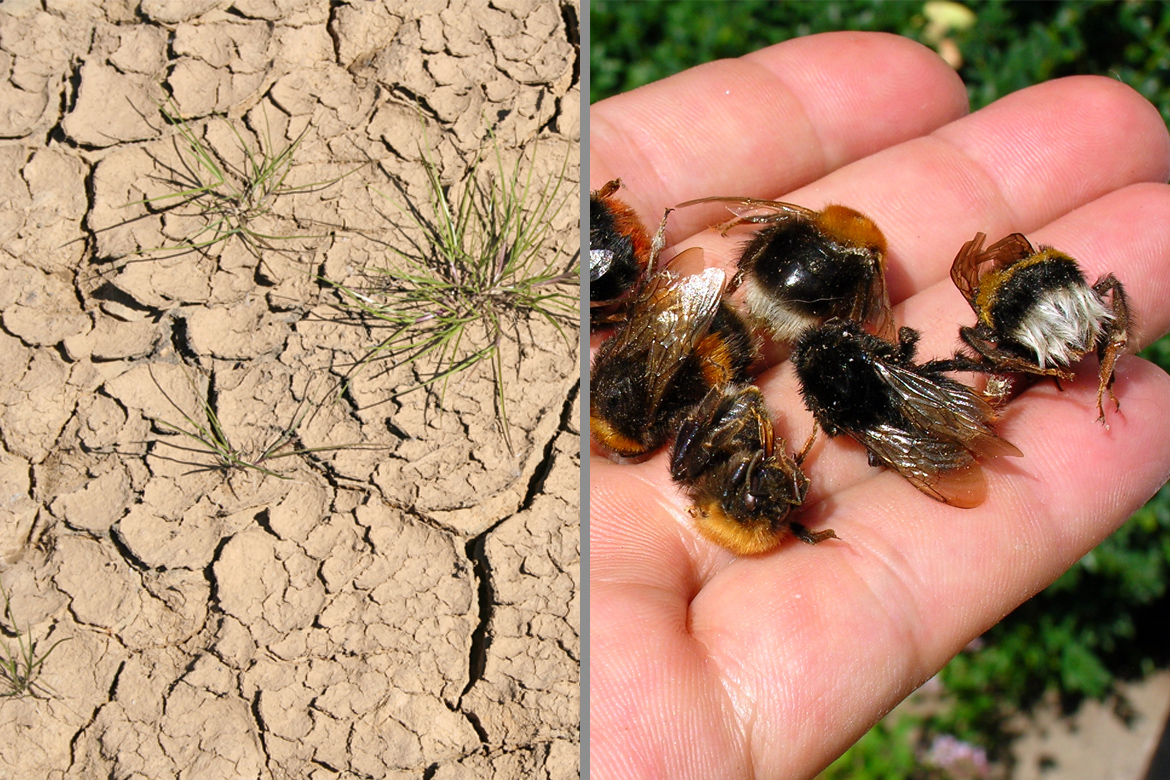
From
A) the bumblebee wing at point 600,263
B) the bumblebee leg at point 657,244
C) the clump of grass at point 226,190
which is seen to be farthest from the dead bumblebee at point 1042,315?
the clump of grass at point 226,190

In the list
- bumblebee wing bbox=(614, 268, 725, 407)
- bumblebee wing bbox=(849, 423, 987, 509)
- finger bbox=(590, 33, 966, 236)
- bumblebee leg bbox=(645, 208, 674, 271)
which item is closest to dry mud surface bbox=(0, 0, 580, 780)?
finger bbox=(590, 33, 966, 236)

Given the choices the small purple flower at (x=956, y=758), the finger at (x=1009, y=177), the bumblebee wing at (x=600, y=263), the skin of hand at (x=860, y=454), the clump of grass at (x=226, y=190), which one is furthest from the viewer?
the small purple flower at (x=956, y=758)

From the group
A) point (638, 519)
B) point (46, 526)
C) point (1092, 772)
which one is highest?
point (46, 526)

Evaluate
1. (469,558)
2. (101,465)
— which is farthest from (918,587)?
(101,465)

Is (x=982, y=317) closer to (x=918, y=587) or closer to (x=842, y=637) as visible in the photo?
(x=918, y=587)

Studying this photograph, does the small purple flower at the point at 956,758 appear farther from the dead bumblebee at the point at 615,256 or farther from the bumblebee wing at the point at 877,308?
the dead bumblebee at the point at 615,256

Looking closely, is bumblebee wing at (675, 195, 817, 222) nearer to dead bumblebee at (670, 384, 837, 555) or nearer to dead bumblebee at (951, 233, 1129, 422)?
dead bumblebee at (951, 233, 1129, 422)
